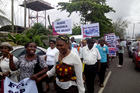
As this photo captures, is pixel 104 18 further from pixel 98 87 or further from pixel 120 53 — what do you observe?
pixel 98 87

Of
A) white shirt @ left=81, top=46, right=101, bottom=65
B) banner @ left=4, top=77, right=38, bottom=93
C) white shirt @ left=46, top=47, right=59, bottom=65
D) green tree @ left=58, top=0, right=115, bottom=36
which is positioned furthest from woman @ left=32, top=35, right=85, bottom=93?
green tree @ left=58, top=0, right=115, bottom=36

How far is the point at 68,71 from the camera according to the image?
226 cm

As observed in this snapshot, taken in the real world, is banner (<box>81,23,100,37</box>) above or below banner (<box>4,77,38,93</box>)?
above

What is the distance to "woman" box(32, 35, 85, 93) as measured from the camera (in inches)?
89.6

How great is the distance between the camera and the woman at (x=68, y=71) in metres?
2.28

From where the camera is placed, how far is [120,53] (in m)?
9.77

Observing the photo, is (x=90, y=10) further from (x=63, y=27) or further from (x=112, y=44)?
(x=63, y=27)

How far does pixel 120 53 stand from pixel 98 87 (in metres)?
4.88

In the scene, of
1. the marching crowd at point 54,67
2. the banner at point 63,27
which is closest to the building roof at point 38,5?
the banner at point 63,27

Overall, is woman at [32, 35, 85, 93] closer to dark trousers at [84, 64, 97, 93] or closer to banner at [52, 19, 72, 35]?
dark trousers at [84, 64, 97, 93]

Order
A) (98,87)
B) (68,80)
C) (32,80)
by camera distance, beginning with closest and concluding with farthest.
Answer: (68,80) < (32,80) < (98,87)

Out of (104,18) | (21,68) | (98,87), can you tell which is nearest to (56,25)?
(98,87)

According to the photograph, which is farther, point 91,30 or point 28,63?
point 91,30

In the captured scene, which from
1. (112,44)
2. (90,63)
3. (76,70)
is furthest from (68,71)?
(112,44)
